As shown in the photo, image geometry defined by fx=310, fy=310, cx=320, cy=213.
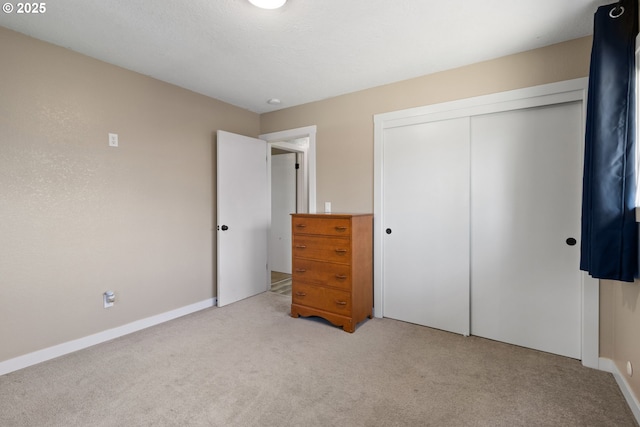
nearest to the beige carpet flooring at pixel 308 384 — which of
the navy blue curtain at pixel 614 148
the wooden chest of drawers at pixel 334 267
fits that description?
the wooden chest of drawers at pixel 334 267

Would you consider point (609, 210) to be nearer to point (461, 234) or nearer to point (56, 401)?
point (461, 234)

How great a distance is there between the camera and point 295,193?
4.98 m

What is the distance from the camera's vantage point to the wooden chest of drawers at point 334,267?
280 centimetres

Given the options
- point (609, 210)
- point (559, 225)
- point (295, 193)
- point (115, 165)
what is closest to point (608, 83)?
point (609, 210)

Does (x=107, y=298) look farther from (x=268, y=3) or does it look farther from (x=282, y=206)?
(x=282, y=206)

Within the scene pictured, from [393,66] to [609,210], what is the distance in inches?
73.0


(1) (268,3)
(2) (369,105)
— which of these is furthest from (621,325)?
(1) (268,3)

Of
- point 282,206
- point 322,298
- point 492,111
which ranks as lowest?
point 322,298

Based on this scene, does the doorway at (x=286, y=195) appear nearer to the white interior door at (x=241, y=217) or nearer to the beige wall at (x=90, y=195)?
the white interior door at (x=241, y=217)

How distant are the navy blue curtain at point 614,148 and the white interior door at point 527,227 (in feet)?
1.76

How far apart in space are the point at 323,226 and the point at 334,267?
397 millimetres

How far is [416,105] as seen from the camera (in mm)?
2914

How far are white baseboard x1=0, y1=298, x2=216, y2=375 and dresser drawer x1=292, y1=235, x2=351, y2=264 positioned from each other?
1.31 m

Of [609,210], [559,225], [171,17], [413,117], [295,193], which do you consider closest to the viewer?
[609,210]
